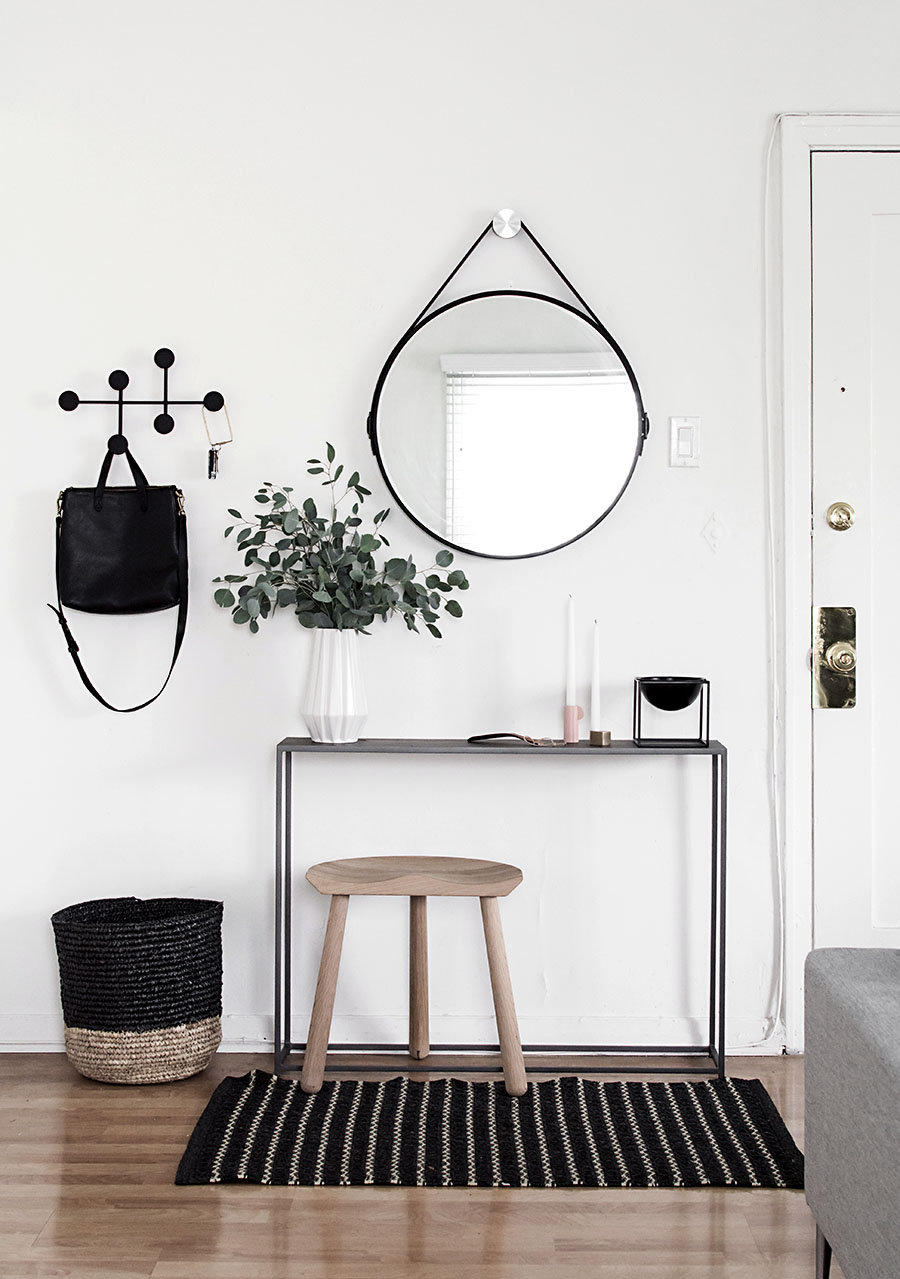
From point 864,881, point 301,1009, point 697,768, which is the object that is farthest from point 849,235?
point 301,1009

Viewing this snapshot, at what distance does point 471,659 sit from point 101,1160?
1.24m

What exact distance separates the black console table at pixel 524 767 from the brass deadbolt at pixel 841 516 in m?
0.57

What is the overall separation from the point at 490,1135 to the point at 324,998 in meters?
0.42

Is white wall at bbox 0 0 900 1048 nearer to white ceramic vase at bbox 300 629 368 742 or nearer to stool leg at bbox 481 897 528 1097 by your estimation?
white ceramic vase at bbox 300 629 368 742

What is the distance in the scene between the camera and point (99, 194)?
255 centimetres

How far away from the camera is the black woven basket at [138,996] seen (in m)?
2.33

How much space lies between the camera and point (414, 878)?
226 centimetres

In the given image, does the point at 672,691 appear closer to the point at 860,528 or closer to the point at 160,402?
the point at 860,528

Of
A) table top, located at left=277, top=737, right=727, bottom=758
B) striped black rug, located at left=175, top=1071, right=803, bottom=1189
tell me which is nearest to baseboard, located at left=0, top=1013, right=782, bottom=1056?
striped black rug, located at left=175, top=1071, right=803, bottom=1189

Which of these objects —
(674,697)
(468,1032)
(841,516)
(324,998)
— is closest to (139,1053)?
(324,998)

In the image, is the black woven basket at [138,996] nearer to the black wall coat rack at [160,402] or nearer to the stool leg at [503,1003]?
the stool leg at [503,1003]

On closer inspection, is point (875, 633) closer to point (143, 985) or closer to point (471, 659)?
point (471, 659)

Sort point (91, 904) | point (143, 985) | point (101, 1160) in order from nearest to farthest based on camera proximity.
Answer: point (101, 1160) < point (143, 985) < point (91, 904)

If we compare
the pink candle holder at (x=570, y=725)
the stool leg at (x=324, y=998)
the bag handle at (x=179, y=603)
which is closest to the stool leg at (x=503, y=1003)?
the stool leg at (x=324, y=998)
